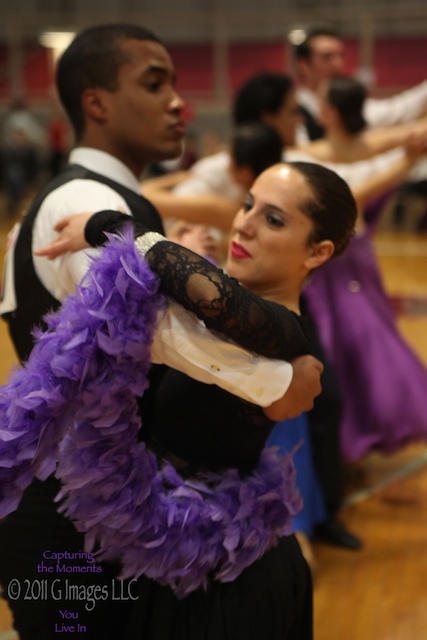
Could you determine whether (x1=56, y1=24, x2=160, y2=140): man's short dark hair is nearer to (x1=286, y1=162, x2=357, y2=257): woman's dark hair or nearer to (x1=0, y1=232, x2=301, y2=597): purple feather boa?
(x1=286, y1=162, x2=357, y2=257): woman's dark hair

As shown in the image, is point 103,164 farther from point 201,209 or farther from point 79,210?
point 201,209

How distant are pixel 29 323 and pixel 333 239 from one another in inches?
24.9

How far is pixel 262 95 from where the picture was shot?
3.29 metres

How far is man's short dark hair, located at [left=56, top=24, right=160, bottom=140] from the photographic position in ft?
6.35

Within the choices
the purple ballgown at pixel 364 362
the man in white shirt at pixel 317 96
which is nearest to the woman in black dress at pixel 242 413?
the purple ballgown at pixel 364 362

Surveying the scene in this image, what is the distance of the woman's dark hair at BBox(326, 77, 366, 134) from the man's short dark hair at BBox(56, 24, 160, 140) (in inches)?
65.9

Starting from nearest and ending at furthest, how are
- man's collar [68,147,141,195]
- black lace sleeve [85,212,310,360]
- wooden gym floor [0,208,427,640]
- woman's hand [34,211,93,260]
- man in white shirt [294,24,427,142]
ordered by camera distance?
black lace sleeve [85,212,310,360]
woman's hand [34,211,93,260]
man's collar [68,147,141,195]
wooden gym floor [0,208,427,640]
man in white shirt [294,24,427,142]

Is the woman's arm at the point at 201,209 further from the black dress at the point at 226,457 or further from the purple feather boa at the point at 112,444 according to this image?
the purple feather boa at the point at 112,444

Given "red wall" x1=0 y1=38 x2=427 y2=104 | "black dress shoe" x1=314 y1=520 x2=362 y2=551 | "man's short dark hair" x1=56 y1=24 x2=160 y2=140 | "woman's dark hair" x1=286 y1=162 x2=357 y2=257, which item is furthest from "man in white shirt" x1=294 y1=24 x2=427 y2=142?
"red wall" x1=0 y1=38 x2=427 y2=104

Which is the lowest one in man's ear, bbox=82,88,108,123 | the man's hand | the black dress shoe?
the black dress shoe

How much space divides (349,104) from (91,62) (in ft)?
5.92

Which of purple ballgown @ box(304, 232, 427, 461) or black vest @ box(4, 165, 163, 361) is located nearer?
black vest @ box(4, 165, 163, 361)

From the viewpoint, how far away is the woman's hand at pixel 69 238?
59.9 inches

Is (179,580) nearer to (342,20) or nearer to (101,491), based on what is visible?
(101,491)
